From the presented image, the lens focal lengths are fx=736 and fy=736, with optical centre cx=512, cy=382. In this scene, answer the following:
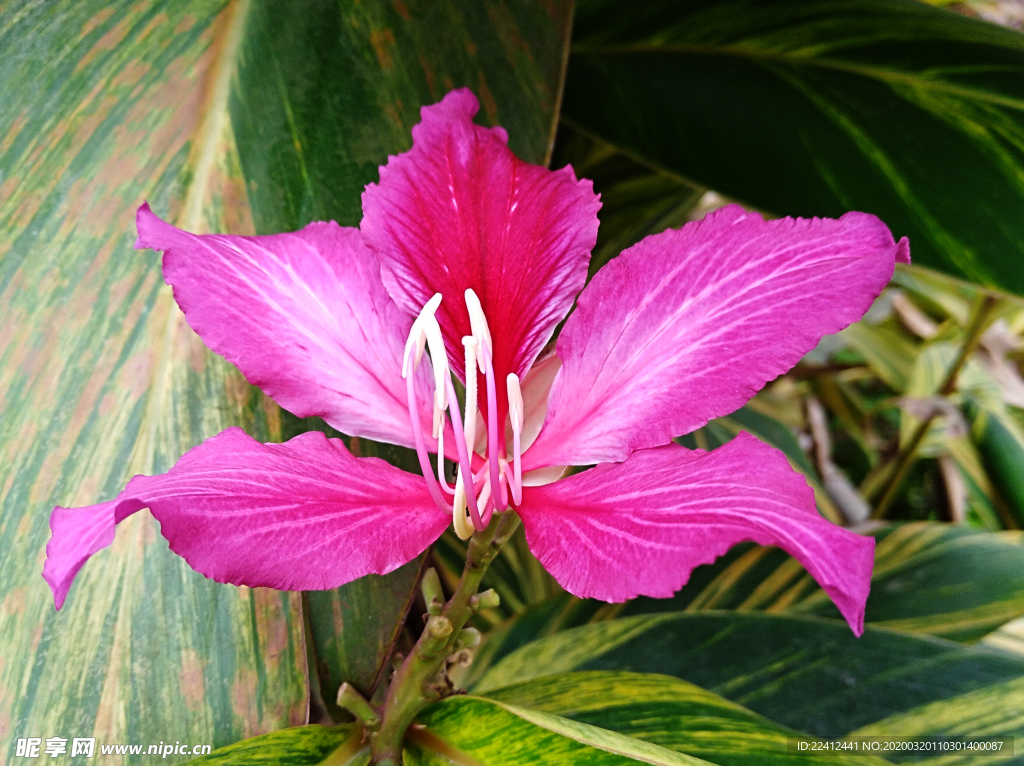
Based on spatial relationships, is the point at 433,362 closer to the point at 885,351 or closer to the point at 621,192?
the point at 621,192

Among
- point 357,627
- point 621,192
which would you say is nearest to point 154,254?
point 357,627

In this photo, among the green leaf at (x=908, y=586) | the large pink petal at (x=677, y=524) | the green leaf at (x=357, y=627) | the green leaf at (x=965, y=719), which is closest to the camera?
the large pink petal at (x=677, y=524)

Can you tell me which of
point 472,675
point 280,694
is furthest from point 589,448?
point 472,675

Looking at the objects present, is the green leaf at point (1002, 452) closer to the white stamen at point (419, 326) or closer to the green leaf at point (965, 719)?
the green leaf at point (965, 719)

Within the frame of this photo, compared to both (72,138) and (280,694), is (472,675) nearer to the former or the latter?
(280,694)

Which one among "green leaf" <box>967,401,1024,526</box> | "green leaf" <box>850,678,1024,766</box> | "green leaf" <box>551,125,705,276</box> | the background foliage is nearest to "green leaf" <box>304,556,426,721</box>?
the background foliage

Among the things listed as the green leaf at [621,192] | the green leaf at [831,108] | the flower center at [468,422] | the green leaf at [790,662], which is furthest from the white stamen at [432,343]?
the green leaf at [621,192]
